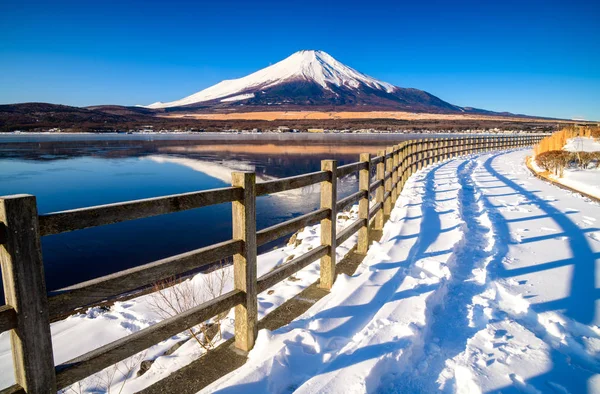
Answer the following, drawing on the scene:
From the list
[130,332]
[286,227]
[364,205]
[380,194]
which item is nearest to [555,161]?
[380,194]

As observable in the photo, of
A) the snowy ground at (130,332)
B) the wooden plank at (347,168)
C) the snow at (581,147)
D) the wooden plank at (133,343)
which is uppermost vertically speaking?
the wooden plank at (347,168)

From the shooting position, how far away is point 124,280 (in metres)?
2.35

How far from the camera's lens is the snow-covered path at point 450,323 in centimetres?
283

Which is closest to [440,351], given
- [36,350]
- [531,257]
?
[36,350]

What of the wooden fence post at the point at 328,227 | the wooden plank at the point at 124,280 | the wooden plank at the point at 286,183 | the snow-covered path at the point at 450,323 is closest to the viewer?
the wooden plank at the point at 124,280

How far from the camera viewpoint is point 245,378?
2.75 m

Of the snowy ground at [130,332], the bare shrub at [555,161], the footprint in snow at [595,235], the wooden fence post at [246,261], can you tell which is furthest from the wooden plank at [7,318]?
the bare shrub at [555,161]

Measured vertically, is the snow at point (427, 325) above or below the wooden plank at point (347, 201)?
below

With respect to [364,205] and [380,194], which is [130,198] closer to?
[380,194]

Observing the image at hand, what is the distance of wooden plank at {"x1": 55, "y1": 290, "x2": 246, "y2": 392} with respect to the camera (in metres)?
2.16

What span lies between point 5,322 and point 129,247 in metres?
8.30

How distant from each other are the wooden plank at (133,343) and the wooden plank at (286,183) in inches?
34.1

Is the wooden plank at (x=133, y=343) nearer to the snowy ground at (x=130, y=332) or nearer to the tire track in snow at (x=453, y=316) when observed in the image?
the snowy ground at (x=130, y=332)

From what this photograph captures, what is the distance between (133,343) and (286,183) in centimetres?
186
